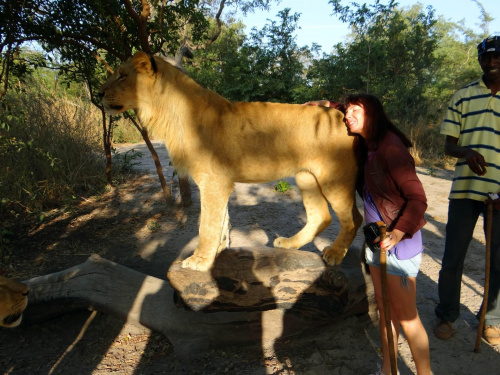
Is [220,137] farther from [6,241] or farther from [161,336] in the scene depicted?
[6,241]

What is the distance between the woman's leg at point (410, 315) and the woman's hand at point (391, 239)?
0.42m

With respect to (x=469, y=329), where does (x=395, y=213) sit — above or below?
above

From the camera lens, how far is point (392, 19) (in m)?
13.9

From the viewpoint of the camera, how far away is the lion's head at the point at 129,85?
3.30m

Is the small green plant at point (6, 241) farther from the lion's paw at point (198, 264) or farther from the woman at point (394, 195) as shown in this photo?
the woman at point (394, 195)

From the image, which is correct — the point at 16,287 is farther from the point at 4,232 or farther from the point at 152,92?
the point at 4,232

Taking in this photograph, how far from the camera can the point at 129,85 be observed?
11.0ft

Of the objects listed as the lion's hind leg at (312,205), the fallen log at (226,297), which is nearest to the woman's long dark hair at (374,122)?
the lion's hind leg at (312,205)

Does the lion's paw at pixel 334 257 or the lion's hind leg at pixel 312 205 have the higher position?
the lion's hind leg at pixel 312 205

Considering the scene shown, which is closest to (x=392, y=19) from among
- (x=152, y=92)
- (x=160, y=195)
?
(x=160, y=195)

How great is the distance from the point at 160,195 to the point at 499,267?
22.3 ft

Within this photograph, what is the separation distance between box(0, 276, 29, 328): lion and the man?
3.78 metres

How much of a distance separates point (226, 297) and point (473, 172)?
2.60 metres

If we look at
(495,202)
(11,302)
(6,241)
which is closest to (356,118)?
(495,202)
